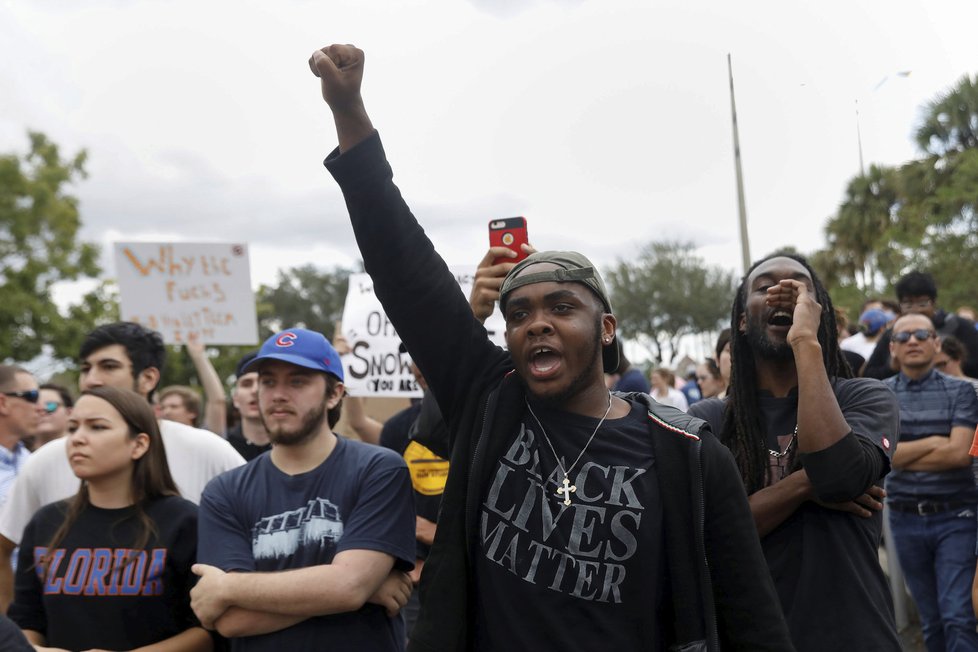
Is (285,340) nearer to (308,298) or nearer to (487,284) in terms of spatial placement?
(487,284)

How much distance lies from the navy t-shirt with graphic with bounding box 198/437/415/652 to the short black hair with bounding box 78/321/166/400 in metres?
1.25

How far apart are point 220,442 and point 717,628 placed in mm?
2751

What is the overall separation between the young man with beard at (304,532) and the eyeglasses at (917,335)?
3.25 metres

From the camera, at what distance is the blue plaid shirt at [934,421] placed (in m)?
4.89

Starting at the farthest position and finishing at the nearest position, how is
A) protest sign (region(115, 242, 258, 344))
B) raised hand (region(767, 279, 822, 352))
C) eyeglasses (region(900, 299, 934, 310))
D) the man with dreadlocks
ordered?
protest sign (region(115, 242, 258, 344))
eyeglasses (region(900, 299, 934, 310))
raised hand (region(767, 279, 822, 352))
the man with dreadlocks

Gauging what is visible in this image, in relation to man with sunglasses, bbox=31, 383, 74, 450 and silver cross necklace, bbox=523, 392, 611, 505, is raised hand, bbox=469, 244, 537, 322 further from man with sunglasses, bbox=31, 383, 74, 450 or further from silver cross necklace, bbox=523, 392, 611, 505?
man with sunglasses, bbox=31, 383, 74, 450

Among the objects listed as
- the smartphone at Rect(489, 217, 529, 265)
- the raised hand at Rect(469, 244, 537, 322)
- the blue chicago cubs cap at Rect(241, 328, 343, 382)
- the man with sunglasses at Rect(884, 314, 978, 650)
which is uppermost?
the smartphone at Rect(489, 217, 529, 265)

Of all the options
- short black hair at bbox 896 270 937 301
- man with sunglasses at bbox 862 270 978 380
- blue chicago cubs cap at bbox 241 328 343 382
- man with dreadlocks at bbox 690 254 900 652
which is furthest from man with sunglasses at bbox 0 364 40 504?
short black hair at bbox 896 270 937 301

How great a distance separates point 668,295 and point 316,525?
1870 inches

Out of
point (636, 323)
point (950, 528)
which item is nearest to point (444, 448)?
point (950, 528)

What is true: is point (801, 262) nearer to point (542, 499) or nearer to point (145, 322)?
point (542, 499)

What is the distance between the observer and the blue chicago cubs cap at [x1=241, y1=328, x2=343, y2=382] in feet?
11.1

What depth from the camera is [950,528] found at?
484cm

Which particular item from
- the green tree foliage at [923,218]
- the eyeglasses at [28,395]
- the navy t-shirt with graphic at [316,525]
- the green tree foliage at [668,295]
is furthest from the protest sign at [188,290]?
the green tree foliage at [668,295]
